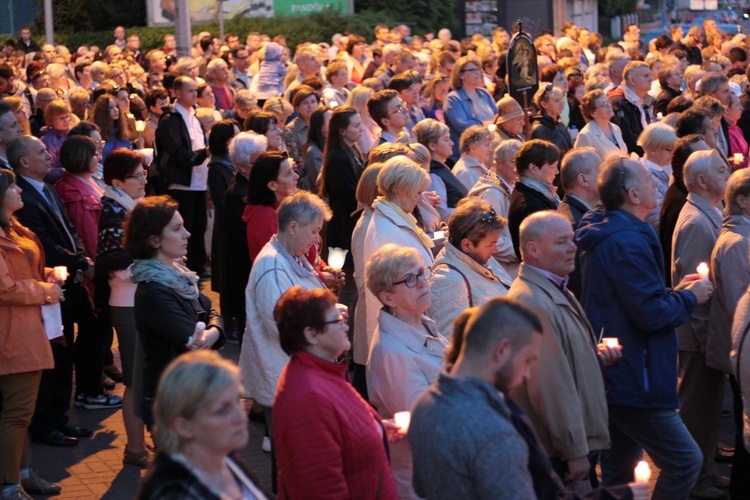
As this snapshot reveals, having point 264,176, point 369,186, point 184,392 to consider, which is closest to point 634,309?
point 369,186

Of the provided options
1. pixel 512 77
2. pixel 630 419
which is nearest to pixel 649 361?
pixel 630 419

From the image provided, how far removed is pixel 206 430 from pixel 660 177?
242 inches

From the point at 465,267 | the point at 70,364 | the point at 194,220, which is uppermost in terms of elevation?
the point at 465,267

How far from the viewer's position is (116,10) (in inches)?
1531

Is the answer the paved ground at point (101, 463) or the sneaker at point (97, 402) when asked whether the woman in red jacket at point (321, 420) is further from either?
the sneaker at point (97, 402)

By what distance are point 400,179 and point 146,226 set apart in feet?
5.32

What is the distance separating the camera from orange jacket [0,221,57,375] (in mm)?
6562

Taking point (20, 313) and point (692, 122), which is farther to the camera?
point (692, 122)

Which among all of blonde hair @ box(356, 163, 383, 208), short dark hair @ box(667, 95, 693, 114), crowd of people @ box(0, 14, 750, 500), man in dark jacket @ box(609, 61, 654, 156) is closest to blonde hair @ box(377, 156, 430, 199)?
crowd of people @ box(0, 14, 750, 500)

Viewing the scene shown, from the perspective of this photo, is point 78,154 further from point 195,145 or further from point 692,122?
point 692,122

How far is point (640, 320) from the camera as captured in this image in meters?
5.70

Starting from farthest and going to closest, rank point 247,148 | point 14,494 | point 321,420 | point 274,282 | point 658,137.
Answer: point 658,137 < point 247,148 < point 14,494 < point 274,282 < point 321,420

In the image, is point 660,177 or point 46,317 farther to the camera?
point 660,177

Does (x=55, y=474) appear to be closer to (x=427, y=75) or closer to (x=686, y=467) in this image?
(x=686, y=467)
